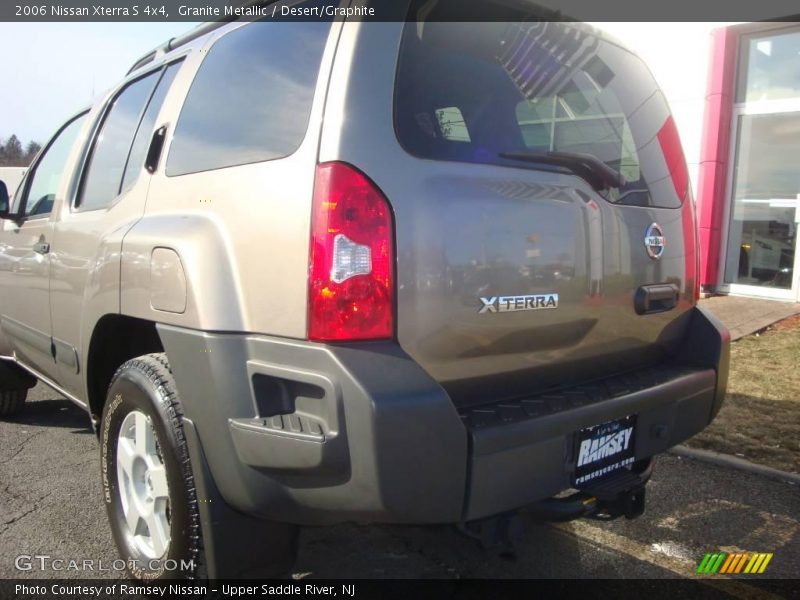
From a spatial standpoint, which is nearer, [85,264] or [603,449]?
[603,449]

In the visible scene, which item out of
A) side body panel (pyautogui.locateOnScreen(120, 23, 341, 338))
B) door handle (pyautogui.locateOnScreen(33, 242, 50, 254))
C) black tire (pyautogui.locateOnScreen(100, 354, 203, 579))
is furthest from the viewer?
door handle (pyautogui.locateOnScreen(33, 242, 50, 254))

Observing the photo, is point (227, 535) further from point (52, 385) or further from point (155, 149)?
point (52, 385)

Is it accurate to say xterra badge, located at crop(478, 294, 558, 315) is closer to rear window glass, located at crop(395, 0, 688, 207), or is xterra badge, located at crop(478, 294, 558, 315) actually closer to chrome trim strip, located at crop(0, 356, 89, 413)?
rear window glass, located at crop(395, 0, 688, 207)

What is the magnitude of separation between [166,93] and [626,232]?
6.04 ft

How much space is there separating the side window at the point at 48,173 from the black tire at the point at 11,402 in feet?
4.53

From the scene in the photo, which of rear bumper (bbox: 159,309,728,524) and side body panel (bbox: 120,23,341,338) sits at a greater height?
side body panel (bbox: 120,23,341,338)

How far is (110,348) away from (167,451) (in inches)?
34.7

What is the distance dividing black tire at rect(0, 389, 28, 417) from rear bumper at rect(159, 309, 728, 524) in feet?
10.4

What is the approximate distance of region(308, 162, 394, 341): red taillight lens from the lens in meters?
1.76

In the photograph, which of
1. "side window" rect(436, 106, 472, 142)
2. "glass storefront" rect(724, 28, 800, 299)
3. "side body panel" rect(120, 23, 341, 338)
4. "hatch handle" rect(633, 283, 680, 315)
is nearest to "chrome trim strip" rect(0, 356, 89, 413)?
"side body panel" rect(120, 23, 341, 338)

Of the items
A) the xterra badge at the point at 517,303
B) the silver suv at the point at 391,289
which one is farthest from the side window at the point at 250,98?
the xterra badge at the point at 517,303

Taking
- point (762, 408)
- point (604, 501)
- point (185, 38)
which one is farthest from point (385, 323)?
point (762, 408)

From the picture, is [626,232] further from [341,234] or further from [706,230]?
[706,230]

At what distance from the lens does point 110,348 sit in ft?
9.11
